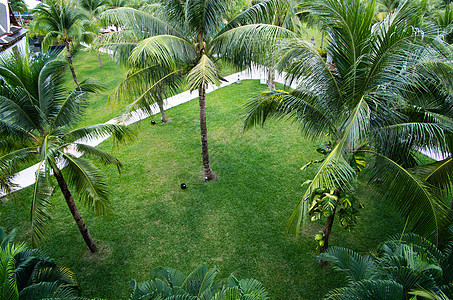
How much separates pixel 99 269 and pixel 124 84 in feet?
13.8

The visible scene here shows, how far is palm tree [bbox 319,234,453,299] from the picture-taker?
331 cm

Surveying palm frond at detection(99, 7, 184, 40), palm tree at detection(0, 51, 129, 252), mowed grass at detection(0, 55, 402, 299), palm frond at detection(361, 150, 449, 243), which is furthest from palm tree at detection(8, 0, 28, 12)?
palm frond at detection(361, 150, 449, 243)

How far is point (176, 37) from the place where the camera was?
625cm

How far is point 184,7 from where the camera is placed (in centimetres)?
643

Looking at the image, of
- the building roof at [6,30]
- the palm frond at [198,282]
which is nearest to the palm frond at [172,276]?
the palm frond at [198,282]

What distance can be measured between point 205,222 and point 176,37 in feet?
15.1

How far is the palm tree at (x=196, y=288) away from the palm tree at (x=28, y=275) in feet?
3.72

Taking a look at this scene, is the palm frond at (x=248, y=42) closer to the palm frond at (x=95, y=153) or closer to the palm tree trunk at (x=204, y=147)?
the palm tree trunk at (x=204, y=147)

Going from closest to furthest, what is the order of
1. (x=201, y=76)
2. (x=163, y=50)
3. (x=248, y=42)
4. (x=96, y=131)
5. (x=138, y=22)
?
(x=201, y=76) < (x=163, y=50) < (x=96, y=131) < (x=248, y=42) < (x=138, y=22)

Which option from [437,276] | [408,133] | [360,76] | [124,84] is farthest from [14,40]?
[437,276]

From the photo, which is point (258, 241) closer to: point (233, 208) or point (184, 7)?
point (233, 208)

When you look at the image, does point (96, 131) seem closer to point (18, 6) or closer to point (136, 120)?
point (136, 120)

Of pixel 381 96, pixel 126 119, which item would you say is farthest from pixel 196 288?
pixel 381 96

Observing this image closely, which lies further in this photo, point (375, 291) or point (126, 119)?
point (126, 119)
